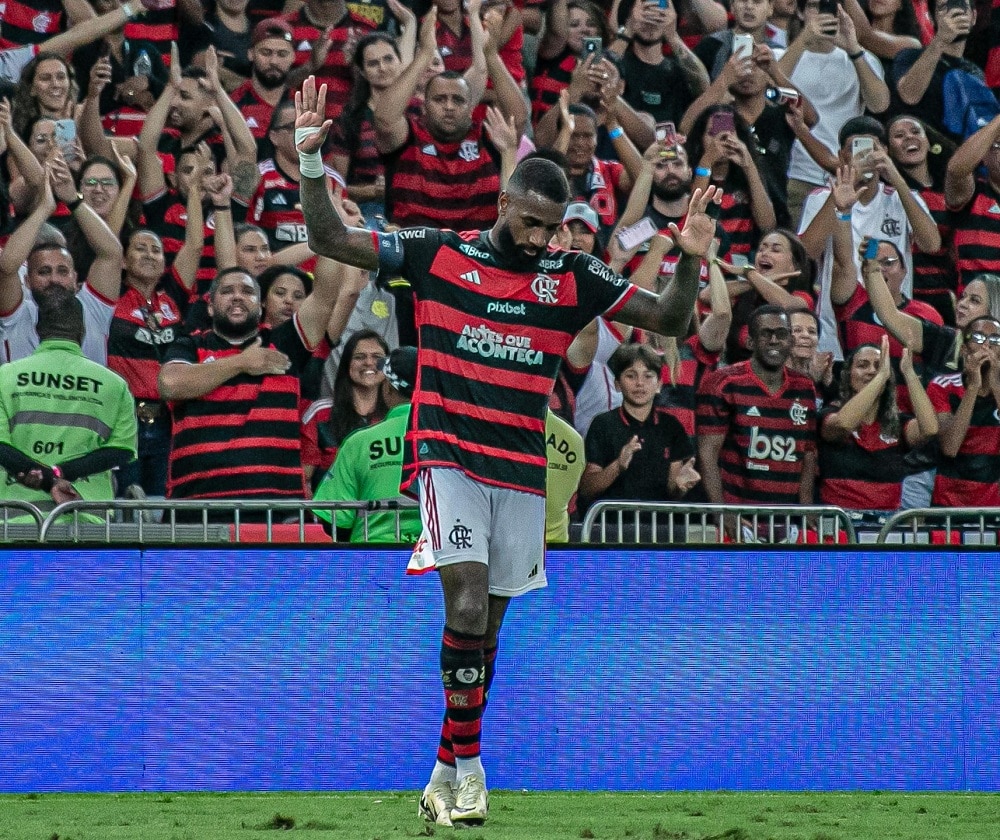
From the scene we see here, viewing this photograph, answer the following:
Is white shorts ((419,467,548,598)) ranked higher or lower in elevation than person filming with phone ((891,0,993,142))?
lower

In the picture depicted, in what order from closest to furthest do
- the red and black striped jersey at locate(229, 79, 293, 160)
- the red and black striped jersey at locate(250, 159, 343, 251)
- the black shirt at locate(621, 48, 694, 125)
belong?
the red and black striped jersey at locate(250, 159, 343, 251), the red and black striped jersey at locate(229, 79, 293, 160), the black shirt at locate(621, 48, 694, 125)

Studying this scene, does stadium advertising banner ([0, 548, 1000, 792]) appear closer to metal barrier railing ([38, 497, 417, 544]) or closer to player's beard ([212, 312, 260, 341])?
metal barrier railing ([38, 497, 417, 544])

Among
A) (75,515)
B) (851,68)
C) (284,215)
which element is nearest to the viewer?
(75,515)

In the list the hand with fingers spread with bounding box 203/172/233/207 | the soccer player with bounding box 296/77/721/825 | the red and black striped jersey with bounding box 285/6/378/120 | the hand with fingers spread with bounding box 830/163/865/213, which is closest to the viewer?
the soccer player with bounding box 296/77/721/825

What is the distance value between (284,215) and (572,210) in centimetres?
209

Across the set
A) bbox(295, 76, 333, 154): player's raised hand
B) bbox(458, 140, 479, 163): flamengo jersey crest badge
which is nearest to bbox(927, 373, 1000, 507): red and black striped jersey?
bbox(458, 140, 479, 163): flamengo jersey crest badge

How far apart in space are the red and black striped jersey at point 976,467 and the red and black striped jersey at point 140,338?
5.25 meters

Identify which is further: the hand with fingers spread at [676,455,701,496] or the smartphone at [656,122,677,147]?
the smartphone at [656,122,677,147]

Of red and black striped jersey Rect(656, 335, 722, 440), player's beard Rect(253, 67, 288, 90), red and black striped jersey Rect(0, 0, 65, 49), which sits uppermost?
red and black striped jersey Rect(0, 0, 65, 49)

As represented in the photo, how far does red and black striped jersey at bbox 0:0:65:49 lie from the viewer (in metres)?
10.9

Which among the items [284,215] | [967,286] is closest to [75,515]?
[284,215]

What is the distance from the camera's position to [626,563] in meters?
7.47

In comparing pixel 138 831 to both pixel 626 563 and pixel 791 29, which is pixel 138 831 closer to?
pixel 626 563

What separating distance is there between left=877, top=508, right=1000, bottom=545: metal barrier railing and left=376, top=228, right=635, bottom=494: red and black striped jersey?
2582 mm
